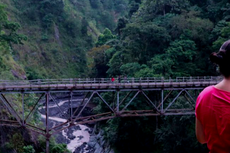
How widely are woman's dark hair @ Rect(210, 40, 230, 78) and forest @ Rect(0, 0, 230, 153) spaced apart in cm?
1818

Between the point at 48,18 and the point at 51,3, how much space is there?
301 cm

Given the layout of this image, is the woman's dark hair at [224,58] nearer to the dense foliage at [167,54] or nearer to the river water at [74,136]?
the dense foliage at [167,54]

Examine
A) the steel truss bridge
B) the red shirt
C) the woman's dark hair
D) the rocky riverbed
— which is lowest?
the rocky riverbed

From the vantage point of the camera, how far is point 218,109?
2.34m

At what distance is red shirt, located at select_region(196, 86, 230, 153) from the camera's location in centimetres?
233

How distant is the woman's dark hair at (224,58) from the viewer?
7.89 ft

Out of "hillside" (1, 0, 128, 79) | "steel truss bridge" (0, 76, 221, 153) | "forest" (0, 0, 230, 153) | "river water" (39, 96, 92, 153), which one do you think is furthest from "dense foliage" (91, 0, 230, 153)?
"hillside" (1, 0, 128, 79)

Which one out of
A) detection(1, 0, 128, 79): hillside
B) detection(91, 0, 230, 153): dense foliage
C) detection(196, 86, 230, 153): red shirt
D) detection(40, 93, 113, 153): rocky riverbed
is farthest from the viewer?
detection(1, 0, 128, 79): hillside

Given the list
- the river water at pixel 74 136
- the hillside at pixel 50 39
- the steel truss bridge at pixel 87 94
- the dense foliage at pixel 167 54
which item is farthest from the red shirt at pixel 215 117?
the hillside at pixel 50 39

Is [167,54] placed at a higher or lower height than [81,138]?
higher

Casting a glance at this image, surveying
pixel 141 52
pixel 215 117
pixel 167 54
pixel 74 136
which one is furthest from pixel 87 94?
pixel 215 117

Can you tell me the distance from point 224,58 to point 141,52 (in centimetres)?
3006

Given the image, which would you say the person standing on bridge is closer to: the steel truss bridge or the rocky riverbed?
the steel truss bridge

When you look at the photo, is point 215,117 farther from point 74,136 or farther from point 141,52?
point 74,136
